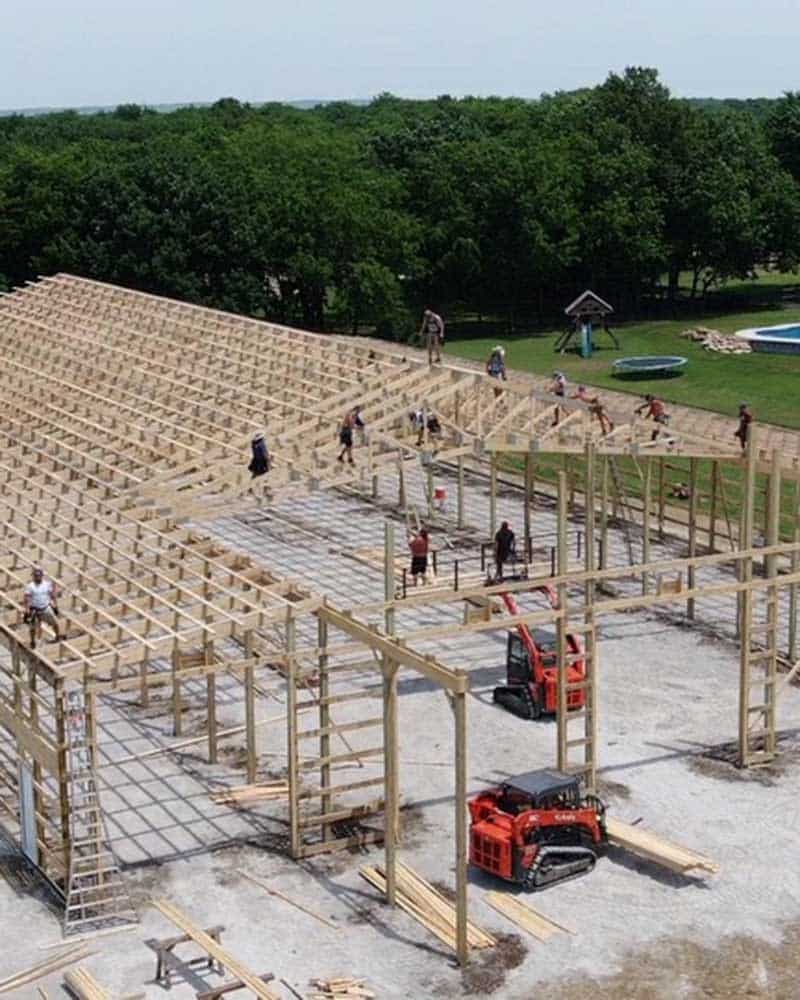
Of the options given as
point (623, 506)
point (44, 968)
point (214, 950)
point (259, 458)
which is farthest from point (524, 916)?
point (623, 506)

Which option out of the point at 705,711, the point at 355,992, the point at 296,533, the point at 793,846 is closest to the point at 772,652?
the point at 705,711

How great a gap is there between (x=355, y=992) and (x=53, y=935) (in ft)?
13.4

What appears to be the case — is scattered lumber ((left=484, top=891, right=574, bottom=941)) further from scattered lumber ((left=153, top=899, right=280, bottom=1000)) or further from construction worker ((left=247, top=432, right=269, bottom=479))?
construction worker ((left=247, top=432, right=269, bottom=479))

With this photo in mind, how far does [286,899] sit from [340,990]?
2723 millimetres

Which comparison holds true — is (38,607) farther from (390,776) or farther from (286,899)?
(390,776)

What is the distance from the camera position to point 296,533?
1601 inches

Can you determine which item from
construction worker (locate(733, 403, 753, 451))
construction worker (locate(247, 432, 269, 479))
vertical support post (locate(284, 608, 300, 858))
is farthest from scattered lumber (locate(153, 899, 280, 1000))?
construction worker (locate(733, 403, 753, 451))

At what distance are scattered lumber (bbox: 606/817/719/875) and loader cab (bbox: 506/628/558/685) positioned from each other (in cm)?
490

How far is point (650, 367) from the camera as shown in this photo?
5838 centimetres

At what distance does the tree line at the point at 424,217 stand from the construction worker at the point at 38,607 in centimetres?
4313

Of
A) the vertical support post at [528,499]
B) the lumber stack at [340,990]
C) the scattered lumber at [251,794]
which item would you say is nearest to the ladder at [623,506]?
the vertical support post at [528,499]

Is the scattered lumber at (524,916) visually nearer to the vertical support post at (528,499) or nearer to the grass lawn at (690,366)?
the vertical support post at (528,499)

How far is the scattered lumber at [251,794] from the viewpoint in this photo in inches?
953

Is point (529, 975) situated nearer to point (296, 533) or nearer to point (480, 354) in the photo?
point (296, 533)
